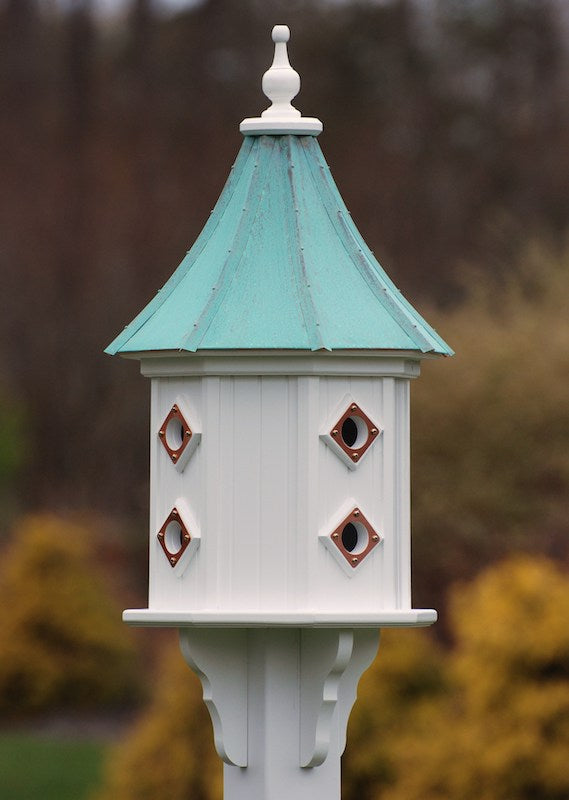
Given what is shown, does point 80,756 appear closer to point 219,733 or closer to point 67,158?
point 219,733

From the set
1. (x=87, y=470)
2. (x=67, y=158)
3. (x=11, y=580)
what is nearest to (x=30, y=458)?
(x=87, y=470)

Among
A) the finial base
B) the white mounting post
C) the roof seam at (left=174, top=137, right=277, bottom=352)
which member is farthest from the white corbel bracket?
the finial base

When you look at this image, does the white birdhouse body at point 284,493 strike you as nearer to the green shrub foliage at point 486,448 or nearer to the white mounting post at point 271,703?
the white mounting post at point 271,703

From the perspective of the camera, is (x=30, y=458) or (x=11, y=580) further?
(x=30, y=458)

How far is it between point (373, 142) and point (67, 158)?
4939 mm

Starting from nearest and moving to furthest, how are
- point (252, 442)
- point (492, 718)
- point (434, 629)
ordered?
point (252, 442) → point (492, 718) → point (434, 629)

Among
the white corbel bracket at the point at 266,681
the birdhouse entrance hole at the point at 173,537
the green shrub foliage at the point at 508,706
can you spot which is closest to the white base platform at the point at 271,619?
the white corbel bracket at the point at 266,681

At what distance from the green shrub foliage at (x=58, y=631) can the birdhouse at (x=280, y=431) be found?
13.3 metres

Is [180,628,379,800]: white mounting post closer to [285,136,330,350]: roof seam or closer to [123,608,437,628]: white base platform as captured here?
[123,608,437,628]: white base platform

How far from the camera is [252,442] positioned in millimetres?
7316

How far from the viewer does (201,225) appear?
1270 inches

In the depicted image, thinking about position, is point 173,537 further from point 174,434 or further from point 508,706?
point 508,706

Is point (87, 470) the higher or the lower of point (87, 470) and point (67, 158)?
the lower

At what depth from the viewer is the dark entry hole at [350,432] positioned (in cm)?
748
